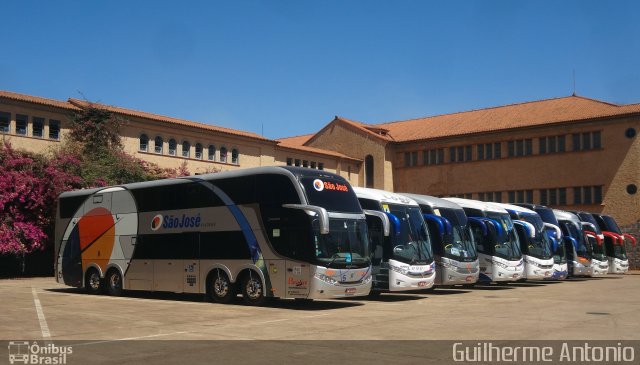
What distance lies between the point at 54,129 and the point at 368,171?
3086 cm

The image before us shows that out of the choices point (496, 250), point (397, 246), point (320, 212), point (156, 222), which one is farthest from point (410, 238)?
point (156, 222)

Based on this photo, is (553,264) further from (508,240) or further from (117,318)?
(117,318)

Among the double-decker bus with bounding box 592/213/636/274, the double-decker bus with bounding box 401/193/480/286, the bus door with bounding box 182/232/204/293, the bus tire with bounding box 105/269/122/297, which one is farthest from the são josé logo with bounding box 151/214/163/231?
the double-decker bus with bounding box 592/213/636/274

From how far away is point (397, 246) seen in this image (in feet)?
67.1

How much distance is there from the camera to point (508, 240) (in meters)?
26.9

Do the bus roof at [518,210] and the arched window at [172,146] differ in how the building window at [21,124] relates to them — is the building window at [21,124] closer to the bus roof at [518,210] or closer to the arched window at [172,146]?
the arched window at [172,146]

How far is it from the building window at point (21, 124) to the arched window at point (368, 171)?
32225 millimetres

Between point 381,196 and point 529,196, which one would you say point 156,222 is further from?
point 529,196

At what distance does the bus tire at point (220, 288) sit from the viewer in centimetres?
1925

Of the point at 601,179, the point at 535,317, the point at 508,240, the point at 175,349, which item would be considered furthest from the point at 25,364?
the point at 601,179

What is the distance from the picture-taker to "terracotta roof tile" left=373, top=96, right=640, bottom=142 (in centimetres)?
5516

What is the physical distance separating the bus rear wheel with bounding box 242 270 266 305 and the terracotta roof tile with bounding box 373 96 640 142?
41.7 metres

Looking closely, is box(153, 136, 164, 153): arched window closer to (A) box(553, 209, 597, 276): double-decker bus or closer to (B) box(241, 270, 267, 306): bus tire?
(A) box(553, 209, 597, 276): double-decker bus

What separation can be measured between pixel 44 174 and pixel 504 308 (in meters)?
25.7
